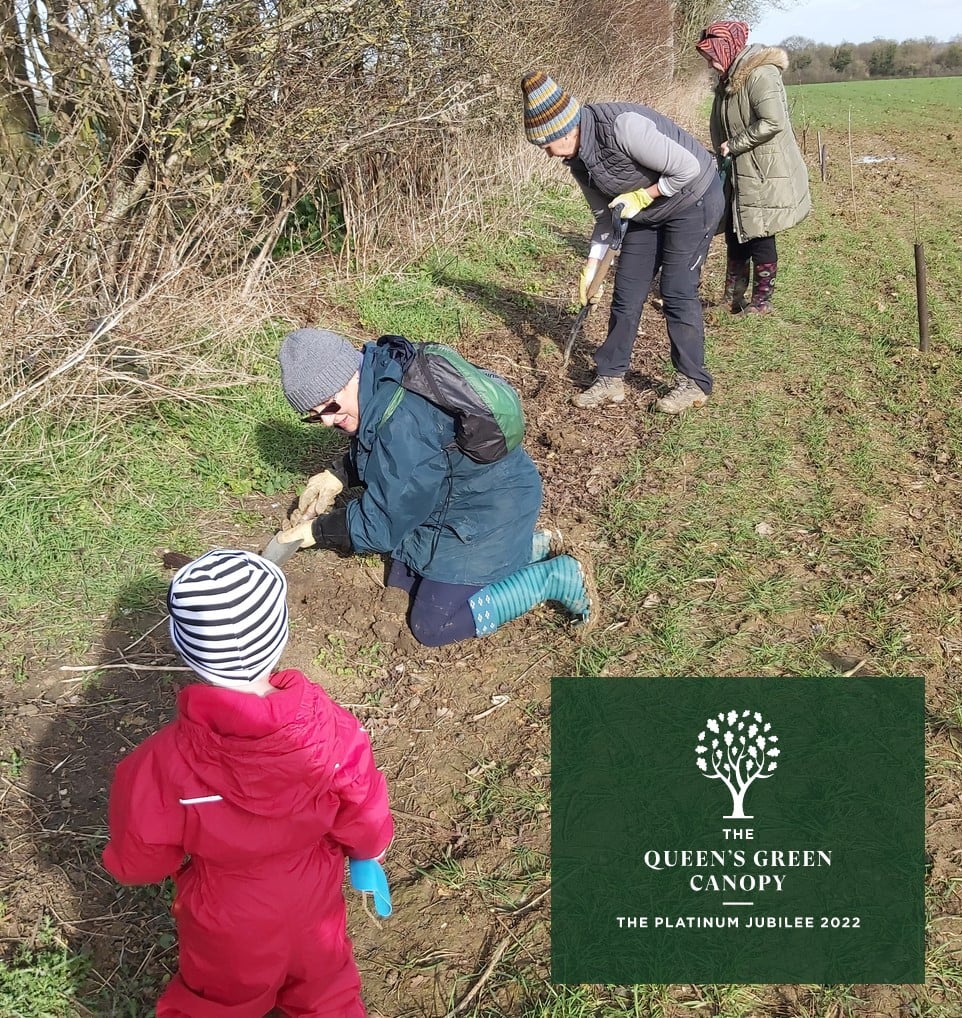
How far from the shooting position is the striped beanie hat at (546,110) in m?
3.96

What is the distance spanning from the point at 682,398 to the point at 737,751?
2657mm

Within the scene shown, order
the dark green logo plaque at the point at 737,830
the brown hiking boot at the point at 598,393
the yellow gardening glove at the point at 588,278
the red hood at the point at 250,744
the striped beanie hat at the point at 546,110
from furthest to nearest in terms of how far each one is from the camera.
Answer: the brown hiking boot at the point at 598,393 < the yellow gardening glove at the point at 588,278 < the striped beanie hat at the point at 546,110 < the dark green logo plaque at the point at 737,830 < the red hood at the point at 250,744

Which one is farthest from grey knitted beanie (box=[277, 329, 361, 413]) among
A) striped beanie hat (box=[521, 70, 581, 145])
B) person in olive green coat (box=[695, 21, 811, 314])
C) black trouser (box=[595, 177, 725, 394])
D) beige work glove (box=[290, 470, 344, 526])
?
person in olive green coat (box=[695, 21, 811, 314])

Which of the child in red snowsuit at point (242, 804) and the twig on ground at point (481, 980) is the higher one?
the child in red snowsuit at point (242, 804)

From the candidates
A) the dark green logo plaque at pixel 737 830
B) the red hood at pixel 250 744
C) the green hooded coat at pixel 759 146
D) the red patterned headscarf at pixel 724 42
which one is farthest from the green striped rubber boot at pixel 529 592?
the red patterned headscarf at pixel 724 42

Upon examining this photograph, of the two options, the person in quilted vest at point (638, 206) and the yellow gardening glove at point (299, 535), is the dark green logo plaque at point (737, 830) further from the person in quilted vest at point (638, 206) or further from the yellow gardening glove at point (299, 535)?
the person in quilted vest at point (638, 206)

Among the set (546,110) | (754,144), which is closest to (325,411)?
(546,110)

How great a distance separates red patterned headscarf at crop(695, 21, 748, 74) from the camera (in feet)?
18.0

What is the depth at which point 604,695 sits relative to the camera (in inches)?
115

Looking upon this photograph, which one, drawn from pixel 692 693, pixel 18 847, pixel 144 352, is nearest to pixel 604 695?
pixel 692 693

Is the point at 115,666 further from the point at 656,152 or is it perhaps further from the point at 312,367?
the point at 656,152

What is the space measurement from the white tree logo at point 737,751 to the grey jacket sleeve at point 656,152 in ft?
8.92

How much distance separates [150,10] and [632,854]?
472 centimetres

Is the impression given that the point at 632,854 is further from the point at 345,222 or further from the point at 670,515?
the point at 345,222
